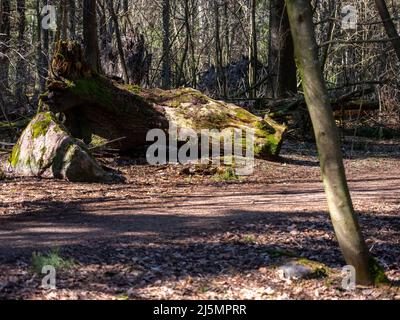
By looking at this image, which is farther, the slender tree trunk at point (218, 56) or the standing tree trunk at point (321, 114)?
the slender tree trunk at point (218, 56)

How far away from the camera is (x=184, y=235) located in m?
7.71

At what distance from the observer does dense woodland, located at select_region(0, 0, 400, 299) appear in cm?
586

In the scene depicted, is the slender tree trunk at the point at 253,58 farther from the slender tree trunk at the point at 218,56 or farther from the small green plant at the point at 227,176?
the small green plant at the point at 227,176

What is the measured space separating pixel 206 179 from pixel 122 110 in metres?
2.52

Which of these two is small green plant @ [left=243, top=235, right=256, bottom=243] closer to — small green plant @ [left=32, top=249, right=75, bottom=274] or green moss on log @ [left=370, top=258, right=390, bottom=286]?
green moss on log @ [left=370, top=258, right=390, bottom=286]

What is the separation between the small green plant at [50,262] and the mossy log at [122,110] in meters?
6.87

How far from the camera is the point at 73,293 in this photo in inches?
217

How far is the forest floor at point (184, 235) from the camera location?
19.4 feet

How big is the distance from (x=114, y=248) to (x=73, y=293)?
1.49m

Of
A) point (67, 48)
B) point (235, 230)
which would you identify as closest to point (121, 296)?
point (235, 230)

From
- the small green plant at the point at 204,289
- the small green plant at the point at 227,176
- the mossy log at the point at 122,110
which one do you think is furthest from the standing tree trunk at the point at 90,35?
the small green plant at the point at 204,289

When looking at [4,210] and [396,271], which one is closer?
[396,271]
